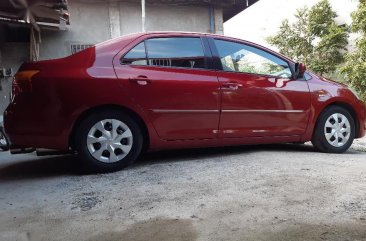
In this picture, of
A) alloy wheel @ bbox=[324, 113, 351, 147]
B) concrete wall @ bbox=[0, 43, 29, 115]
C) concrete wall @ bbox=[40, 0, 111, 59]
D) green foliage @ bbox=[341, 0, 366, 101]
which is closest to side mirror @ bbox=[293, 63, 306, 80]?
alloy wheel @ bbox=[324, 113, 351, 147]

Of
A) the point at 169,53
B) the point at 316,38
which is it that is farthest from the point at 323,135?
the point at 316,38

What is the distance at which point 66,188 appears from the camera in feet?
12.0

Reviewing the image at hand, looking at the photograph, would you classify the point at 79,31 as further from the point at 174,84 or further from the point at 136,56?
the point at 174,84

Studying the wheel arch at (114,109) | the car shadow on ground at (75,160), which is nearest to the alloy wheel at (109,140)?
the wheel arch at (114,109)

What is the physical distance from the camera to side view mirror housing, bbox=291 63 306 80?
5.08 meters

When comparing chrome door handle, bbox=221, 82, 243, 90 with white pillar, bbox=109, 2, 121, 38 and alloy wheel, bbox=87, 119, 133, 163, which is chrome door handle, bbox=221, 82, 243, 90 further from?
white pillar, bbox=109, 2, 121, 38

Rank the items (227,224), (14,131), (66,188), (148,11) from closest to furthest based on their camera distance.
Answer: (227,224), (66,188), (14,131), (148,11)

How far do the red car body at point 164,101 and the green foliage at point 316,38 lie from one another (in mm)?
9343

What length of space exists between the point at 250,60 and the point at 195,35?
2.52 feet

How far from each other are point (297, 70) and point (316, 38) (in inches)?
419

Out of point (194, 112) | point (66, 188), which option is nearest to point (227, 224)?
point (66, 188)

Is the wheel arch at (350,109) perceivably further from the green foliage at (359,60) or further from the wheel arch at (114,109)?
the green foliage at (359,60)

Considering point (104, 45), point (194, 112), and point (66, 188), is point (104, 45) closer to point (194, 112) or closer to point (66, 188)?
point (194, 112)

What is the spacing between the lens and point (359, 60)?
36.8 ft
